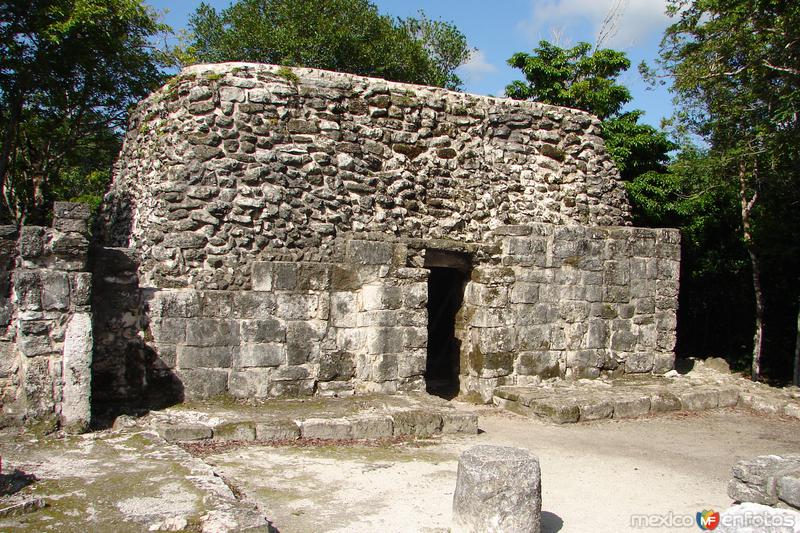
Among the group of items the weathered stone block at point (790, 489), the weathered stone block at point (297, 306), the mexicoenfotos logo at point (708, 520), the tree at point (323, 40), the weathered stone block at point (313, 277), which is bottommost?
the mexicoenfotos logo at point (708, 520)

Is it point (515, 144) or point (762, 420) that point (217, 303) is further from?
point (762, 420)

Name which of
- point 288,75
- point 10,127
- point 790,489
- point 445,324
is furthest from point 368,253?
point 10,127

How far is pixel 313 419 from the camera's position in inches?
303

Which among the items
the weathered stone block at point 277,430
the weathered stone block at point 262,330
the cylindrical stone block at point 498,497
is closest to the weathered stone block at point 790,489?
the cylindrical stone block at point 498,497

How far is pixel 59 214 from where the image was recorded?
6.86 m

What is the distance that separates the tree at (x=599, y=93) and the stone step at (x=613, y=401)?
6508 millimetres

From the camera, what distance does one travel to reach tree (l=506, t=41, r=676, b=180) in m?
15.8

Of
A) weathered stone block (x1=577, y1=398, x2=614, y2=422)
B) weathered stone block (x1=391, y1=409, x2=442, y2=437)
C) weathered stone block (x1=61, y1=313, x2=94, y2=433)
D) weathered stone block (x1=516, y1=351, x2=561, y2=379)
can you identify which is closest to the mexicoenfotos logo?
weathered stone block (x1=391, y1=409, x2=442, y2=437)

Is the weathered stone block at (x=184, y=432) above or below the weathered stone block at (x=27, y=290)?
below

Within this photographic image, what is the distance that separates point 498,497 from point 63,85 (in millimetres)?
15261

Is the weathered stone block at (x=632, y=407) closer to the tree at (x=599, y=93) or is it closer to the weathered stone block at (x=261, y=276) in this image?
the weathered stone block at (x=261, y=276)

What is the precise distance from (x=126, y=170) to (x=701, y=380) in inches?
392

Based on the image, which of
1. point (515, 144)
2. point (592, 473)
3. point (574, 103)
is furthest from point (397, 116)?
point (574, 103)

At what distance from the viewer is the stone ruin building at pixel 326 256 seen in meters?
7.61
